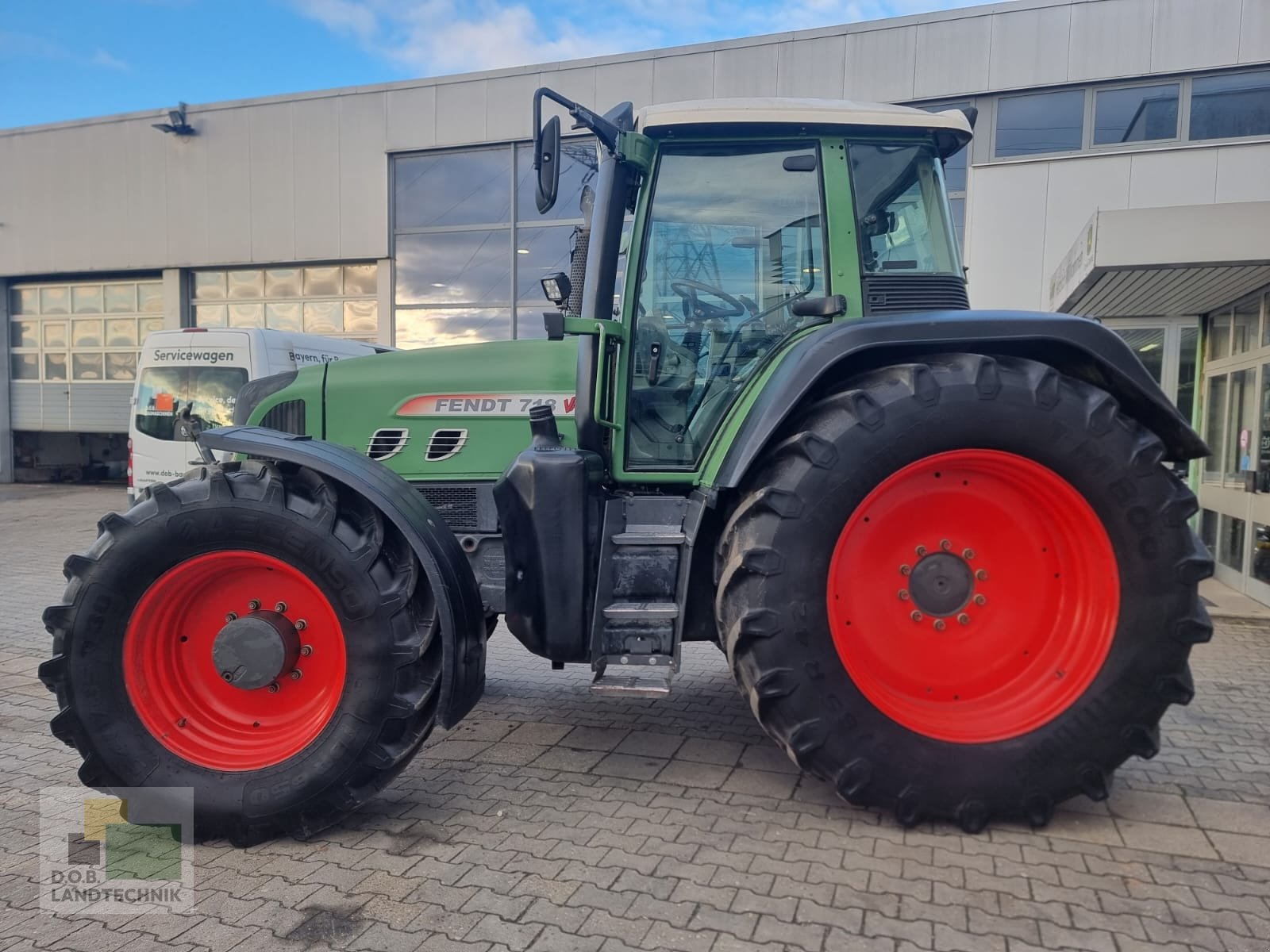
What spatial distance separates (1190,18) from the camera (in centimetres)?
1091

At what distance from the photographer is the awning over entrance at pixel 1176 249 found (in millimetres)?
5637

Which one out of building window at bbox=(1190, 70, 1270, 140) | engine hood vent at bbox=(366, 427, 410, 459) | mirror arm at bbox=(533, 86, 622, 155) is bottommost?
engine hood vent at bbox=(366, 427, 410, 459)

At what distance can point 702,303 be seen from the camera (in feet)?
11.7

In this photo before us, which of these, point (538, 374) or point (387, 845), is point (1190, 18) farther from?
point (387, 845)

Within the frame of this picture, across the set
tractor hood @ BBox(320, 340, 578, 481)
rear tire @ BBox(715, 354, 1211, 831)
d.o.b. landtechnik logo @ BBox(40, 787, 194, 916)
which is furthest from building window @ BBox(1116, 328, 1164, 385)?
d.o.b. landtechnik logo @ BBox(40, 787, 194, 916)

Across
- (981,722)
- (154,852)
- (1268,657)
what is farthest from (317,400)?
(1268,657)

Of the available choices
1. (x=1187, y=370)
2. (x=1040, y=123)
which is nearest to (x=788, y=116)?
(x=1187, y=370)

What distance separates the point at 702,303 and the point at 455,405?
1.16m

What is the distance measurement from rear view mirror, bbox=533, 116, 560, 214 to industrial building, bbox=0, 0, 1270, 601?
70 cm

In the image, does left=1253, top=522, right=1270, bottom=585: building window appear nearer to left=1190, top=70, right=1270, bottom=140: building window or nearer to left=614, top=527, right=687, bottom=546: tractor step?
left=1190, top=70, right=1270, bottom=140: building window

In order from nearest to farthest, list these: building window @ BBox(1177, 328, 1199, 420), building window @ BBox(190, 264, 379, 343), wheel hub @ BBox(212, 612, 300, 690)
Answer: wheel hub @ BBox(212, 612, 300, 690) < building window @ BBox(1177, 328, 1199, 420) < building window @ BBox(190, 264, 379, 343)

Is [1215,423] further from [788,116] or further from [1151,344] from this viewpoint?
[788,116]

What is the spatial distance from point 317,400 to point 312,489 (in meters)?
1.03

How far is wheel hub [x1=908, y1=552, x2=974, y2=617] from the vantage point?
317 cm
